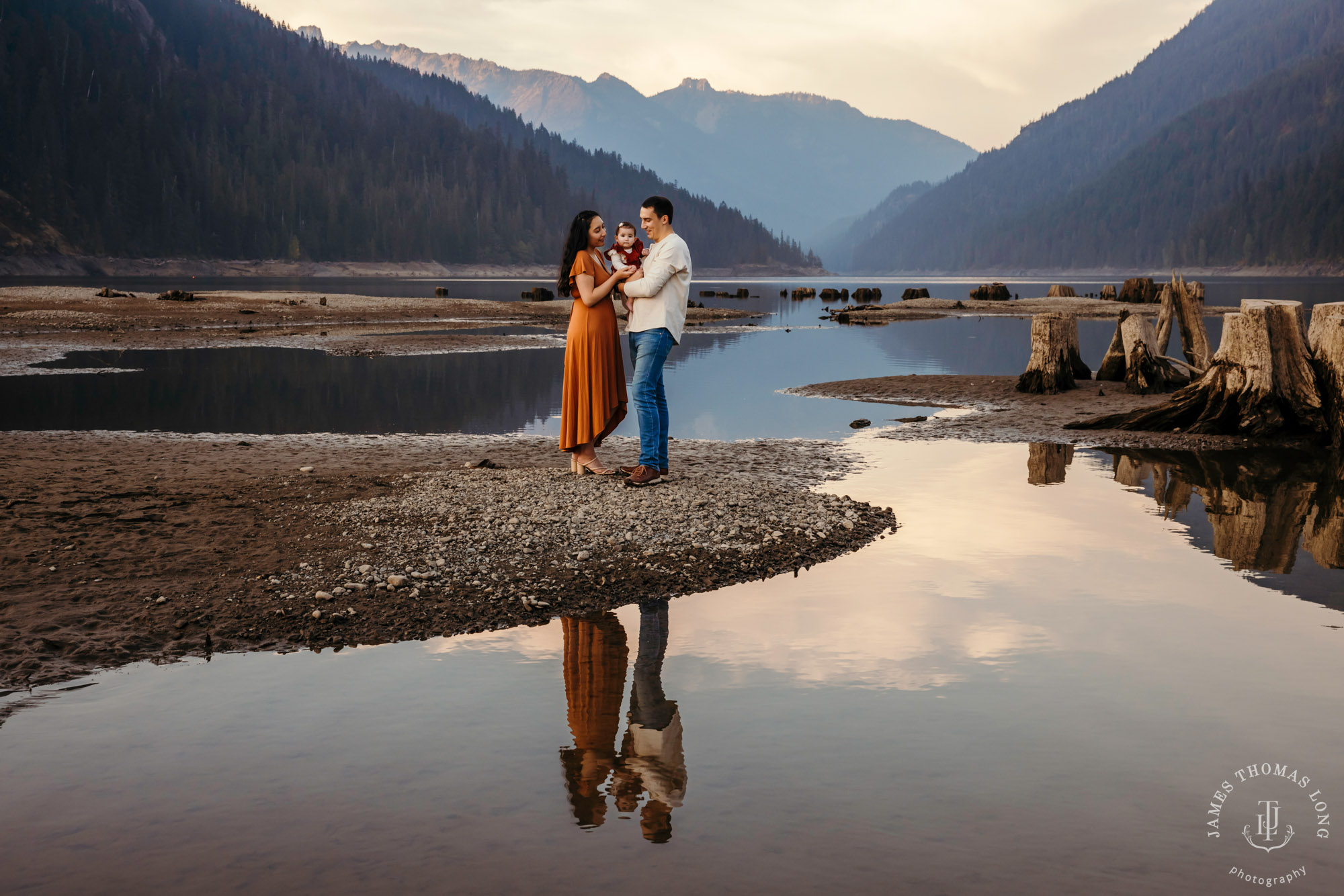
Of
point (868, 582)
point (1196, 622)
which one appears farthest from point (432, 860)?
point (1196, 622)

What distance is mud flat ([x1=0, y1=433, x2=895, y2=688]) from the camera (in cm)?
723

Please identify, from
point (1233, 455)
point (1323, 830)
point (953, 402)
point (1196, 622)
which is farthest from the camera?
point (953, 402)

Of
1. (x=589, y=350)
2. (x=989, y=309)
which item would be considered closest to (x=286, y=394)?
(x=589, y=350)

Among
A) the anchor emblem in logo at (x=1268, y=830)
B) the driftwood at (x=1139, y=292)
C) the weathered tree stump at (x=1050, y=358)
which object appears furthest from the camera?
the driftwood at (x=1139, y=292)

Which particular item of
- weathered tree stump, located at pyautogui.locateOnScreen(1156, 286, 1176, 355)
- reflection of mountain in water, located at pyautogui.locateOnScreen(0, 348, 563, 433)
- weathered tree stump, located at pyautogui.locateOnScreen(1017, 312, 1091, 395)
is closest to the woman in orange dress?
reflection of mountain in water, located at pyautogui.locateOnScreen(0, 348, 563, 433)

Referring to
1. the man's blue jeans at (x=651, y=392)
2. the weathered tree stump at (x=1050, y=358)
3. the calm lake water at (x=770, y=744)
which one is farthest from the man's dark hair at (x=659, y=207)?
the weathered tree stump at (x=1050, y=358)

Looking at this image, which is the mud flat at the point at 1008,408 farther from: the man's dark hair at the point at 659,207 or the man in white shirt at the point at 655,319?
the man's dark hair at the point at 659,207

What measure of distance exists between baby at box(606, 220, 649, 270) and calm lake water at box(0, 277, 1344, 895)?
13.3 ft

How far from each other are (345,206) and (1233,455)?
19767 cm

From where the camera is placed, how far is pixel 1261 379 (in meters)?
16.4

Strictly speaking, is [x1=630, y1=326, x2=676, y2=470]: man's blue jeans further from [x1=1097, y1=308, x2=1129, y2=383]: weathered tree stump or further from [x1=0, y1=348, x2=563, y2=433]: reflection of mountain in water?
[x1=1097, y1=308, x2=1129, y2=383]: weathered tree stump

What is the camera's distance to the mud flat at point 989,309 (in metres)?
62.5

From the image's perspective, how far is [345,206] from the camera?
195m

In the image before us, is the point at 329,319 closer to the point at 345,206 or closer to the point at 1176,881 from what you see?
the point at 1176,881
